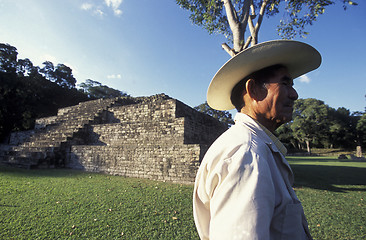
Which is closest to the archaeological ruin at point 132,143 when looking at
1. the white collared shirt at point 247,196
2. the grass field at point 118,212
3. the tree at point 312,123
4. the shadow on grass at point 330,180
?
the grass field at point 118,212

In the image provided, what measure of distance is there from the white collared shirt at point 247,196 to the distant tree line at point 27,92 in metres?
27.3

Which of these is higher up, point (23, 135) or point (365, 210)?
point (23, 135)

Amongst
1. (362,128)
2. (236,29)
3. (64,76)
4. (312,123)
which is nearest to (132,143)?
(236,29)

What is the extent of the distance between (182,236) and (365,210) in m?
5.14

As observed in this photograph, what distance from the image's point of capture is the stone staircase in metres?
9.55

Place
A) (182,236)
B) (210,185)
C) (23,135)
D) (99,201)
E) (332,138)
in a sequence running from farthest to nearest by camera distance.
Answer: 1. (332,138)
2. (23,135)
3. (99,201)
4. (182,236)
5. (210,185)

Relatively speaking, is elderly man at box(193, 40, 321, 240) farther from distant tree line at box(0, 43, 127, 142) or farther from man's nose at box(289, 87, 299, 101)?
distant tree line at box(0, 43, 127, 142)

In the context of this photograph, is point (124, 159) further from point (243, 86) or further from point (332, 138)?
point (332, 138)

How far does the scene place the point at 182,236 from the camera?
3008mm

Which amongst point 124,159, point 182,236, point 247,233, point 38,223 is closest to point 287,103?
point 247,233

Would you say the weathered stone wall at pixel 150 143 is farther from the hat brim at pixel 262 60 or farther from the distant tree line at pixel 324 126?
the distant tree line at pixel 324 126

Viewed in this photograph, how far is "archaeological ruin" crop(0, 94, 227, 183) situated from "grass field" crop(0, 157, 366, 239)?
150 cm

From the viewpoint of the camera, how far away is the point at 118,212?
3.88 metres

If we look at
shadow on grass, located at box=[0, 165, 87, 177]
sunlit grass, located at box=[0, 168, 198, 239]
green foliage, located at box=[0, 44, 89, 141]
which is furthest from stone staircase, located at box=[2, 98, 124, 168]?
green foliage, located at box=[0, 44, 89, 141]
